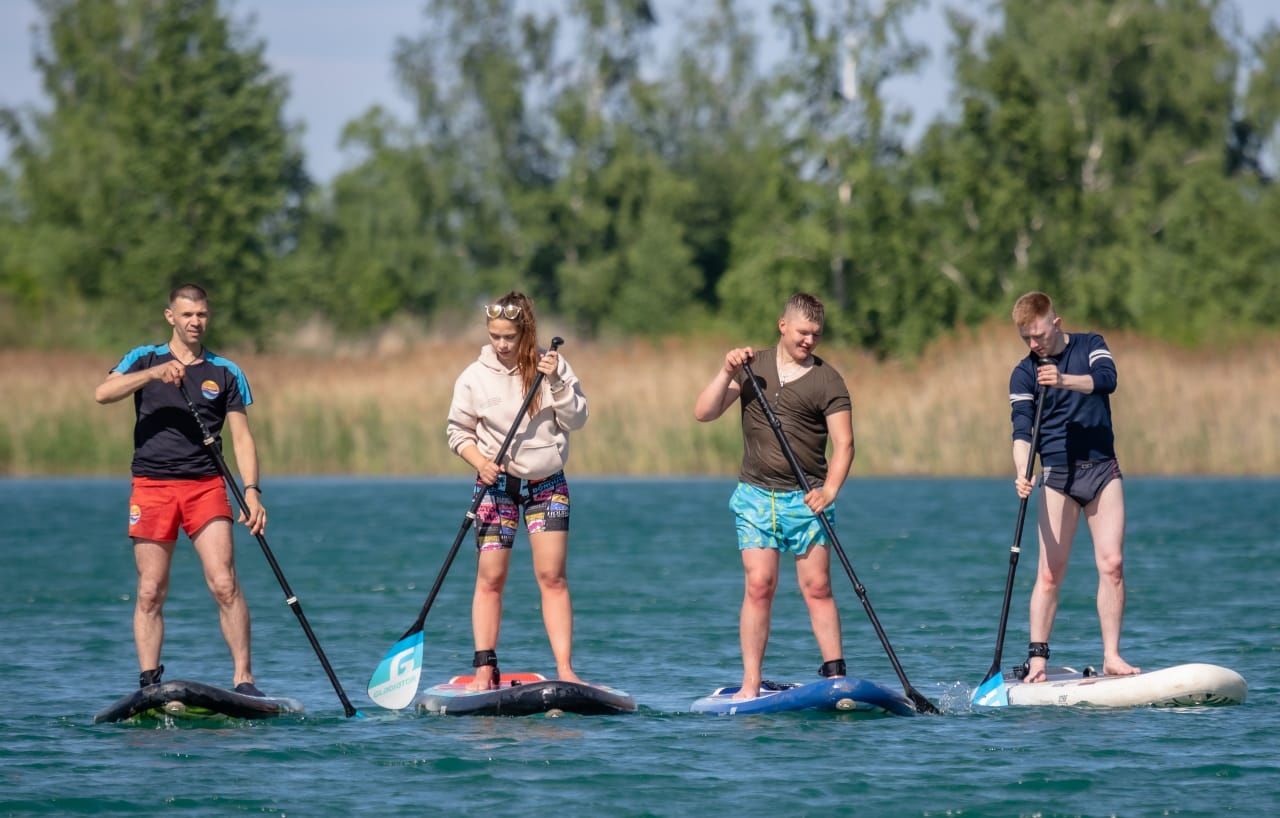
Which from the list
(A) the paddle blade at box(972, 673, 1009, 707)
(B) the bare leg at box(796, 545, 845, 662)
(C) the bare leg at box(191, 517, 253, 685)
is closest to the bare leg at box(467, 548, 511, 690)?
(C) the bare leg at box(191, 517, 253, 685)

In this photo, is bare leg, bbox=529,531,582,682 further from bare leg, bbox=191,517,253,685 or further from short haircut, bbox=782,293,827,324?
short haircut, bbox=782,293,827,324

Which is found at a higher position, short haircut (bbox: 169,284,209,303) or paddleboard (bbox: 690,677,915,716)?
short haircut (bbox: 169,284,209,303)

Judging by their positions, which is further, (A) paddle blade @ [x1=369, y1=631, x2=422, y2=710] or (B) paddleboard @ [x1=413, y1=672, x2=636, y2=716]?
(A) paddle blade @ [x1=369, y1=631, x2=422, y2=710]

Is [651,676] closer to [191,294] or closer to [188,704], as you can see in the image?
[188,704]

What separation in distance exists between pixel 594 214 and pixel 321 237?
31.7 feet

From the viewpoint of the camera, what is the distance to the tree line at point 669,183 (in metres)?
39.0

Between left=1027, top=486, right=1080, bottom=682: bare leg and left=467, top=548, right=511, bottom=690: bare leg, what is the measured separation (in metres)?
2.55

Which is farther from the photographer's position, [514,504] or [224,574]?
[514,504]

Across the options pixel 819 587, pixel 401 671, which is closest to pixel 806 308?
pixel 819 587

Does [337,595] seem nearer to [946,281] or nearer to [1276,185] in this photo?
[946,281]

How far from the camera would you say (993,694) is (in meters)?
9.80

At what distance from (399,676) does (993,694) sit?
2802 millimetres

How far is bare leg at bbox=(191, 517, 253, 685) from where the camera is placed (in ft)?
29.6

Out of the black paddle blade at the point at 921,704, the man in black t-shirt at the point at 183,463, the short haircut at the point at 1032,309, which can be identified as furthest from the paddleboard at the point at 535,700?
the short haircut at the point at 1032,309
